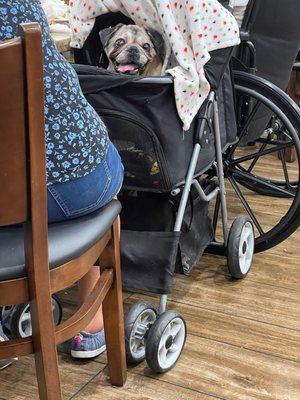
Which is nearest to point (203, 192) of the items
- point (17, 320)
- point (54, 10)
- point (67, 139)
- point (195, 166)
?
point (195, 166)

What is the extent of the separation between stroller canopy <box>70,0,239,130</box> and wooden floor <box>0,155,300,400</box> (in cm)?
58

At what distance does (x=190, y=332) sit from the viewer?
162 cm

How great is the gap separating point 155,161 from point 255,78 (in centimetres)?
59

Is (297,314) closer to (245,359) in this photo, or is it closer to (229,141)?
(245,359)

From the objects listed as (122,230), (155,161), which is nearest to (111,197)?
(155,161)

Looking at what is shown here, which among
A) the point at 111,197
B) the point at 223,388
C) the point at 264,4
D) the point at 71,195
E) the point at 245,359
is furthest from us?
the point at 264,4

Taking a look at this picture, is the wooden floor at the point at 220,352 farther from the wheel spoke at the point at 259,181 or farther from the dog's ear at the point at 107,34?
the dog's ear at the point at 107,34

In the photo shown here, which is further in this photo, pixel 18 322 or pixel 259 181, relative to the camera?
pixel 259 181

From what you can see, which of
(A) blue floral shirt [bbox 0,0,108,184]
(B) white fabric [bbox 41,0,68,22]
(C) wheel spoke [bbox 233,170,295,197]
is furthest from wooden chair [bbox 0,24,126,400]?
(B) white fabric [bbox 41,0,68,22]

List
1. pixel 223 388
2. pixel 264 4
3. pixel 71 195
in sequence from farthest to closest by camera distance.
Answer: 1. pixel 264 4
2. pixel 223 388
3. pixel 71 195

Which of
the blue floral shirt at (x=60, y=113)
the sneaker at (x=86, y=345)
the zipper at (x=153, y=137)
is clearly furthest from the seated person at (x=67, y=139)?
the sneaker at (x=86, y=345)

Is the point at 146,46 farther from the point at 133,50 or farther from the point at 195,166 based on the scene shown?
the point at 195,166

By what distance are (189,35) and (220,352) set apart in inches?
32.8

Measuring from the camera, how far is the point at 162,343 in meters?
1.39
